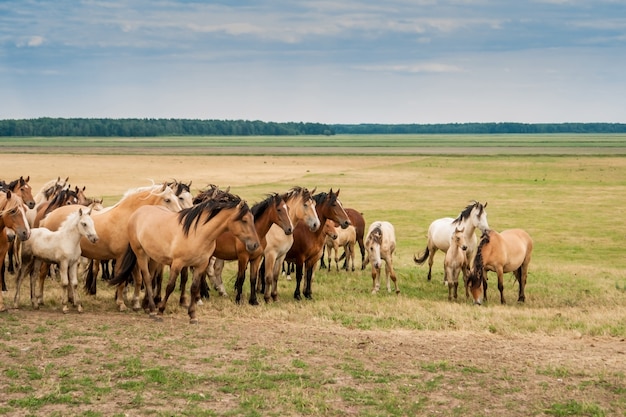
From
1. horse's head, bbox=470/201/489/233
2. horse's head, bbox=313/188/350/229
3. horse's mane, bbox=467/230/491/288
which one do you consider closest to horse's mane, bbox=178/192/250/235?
horse's head, bbox=313/188/350/229

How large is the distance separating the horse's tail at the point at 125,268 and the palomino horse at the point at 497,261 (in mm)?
6814

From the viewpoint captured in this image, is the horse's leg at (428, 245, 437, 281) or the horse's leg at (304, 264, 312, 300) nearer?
the horse's leg at (304, 264, 312, 300)

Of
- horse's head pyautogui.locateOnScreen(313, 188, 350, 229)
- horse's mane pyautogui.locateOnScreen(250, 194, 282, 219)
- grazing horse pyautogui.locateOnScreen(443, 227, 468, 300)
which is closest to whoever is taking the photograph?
horse's mane pyautogui.locateOnScreen(250, 194, 282, 219)

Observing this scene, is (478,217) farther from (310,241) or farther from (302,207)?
(302,207)

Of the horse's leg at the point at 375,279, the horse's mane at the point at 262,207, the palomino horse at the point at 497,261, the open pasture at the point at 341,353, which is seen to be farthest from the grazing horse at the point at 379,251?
the horse's mane at the point at 262,207

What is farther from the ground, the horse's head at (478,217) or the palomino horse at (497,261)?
the horse's head at (478,217)

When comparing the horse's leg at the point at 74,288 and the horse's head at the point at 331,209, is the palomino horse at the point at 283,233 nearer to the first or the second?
the horse's head at the point at 331,209

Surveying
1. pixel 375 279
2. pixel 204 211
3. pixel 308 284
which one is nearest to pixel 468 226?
pixel 375 279

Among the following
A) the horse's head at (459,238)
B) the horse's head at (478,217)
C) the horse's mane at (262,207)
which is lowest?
the horse's head at (459,238)

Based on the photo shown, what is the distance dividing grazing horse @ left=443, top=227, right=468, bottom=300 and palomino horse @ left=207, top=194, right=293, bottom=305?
4.09 meters

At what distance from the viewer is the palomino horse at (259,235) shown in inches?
555

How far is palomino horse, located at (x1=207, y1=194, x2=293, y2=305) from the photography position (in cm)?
1410

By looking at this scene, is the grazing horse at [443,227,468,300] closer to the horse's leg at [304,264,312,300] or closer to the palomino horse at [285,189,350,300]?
the palomino horse at [285,189,350,300]

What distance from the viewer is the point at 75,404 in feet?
27.3
